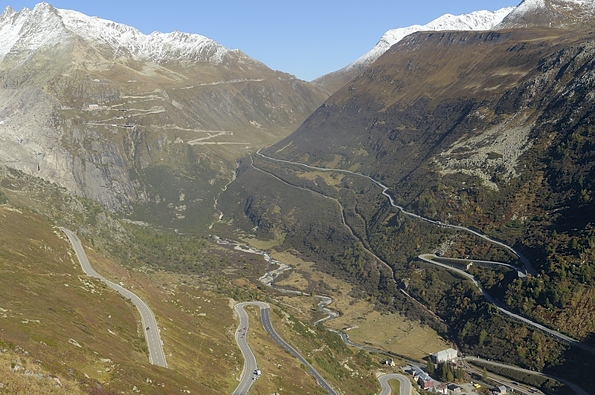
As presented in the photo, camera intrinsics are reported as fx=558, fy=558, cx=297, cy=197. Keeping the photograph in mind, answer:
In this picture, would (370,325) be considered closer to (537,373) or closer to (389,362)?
(389,362)

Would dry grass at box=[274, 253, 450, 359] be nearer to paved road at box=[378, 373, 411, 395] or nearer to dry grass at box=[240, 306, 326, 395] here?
paved road at box=[378, 373, 411, 395]

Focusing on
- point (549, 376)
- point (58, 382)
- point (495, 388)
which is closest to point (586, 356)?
point (549, 376)

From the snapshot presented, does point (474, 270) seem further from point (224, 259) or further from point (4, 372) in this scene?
point (4, 372)

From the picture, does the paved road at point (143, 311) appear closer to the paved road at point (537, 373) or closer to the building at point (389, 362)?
the building at point (389, 362)

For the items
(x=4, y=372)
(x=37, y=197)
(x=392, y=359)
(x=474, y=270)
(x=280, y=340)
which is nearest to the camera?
(x=4, y=372)

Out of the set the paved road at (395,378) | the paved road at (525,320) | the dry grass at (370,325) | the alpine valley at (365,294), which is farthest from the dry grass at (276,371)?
the paved road at (525,320)
